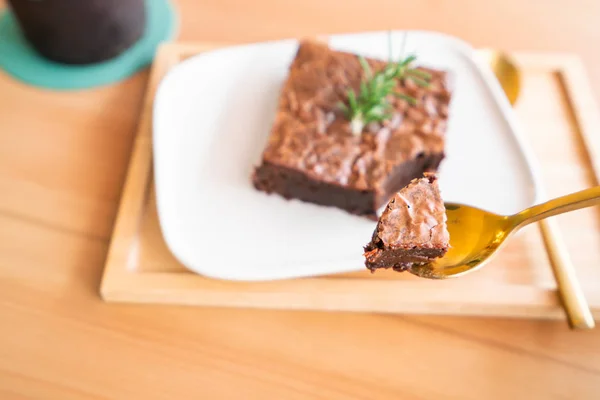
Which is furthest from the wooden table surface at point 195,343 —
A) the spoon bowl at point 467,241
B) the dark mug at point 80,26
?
the dark mug at point 80,26

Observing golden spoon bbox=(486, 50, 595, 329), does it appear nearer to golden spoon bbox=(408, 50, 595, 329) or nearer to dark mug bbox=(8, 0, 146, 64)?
golden spoon bbox=(408, 50, 595, 329)

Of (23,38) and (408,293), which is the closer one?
(408,293)

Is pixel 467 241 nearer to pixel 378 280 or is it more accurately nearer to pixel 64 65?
pixel 378 280

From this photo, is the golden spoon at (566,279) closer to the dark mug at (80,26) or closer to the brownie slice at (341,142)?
the brownie slice at (341,142)

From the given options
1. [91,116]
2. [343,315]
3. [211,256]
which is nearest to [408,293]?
[343,315]

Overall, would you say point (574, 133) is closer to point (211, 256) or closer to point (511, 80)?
point (511, 80)
